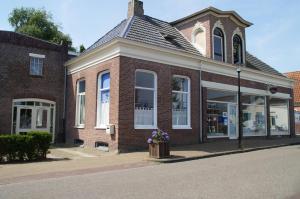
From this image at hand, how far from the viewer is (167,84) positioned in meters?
16.8

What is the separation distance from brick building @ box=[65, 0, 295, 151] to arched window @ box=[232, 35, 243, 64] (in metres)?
0.08

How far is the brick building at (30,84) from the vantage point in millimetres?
18578

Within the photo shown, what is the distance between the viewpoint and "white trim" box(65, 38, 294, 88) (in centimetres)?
1527

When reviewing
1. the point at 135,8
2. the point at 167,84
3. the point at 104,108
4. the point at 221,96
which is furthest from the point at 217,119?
the point at 135,8

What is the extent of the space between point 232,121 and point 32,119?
12.9 meters

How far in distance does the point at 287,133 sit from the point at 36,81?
19.7 meters

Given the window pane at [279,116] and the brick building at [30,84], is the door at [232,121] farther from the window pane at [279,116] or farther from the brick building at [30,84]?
the brick building at [30,84]

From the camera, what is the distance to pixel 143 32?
1719cm

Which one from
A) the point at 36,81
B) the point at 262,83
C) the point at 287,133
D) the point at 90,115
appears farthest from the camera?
the point at 287,133

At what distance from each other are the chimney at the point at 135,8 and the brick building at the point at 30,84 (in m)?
5.22

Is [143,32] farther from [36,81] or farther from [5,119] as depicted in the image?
[5,119]

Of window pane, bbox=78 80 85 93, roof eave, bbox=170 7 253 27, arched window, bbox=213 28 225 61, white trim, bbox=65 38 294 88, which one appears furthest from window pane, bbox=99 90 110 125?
roof eave, bbox=170 7 253 27

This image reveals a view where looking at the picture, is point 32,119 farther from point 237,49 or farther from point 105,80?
point 237,49

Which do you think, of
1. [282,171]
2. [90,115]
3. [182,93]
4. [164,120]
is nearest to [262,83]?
[182,93]
